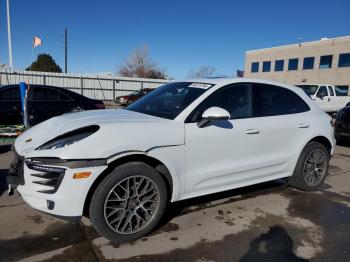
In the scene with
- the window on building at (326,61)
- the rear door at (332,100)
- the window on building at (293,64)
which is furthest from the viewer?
the window on building at (293,64)

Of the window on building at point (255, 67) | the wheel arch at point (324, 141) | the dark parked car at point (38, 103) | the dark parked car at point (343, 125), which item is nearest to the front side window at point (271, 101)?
the wheel arch at point (324, 141)

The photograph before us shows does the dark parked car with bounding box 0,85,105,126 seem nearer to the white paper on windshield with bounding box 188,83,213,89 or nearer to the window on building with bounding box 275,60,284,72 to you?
the white paper on windshield with bounding box 188,83,213,89

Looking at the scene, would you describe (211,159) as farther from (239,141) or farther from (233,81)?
(233,81)

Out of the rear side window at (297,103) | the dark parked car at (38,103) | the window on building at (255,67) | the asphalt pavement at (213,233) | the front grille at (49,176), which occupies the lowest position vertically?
the asphalt pavement at (213,233)

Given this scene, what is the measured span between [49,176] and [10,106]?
5908 mm

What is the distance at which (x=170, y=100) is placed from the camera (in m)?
4.06

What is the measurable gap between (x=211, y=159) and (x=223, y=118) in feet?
1.75

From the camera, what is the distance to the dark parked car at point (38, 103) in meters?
7.88

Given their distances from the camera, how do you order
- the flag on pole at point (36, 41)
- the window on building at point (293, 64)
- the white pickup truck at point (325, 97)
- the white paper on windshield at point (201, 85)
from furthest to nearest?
1. the window on building at point (293, 64)
2. the flag on pole at point (36, 41)
3. the white pickup truck at point (325, 97)
4. the white paper on windshield at point (201, 85)

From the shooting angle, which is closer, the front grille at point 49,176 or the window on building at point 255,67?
the front grille at point 49,176

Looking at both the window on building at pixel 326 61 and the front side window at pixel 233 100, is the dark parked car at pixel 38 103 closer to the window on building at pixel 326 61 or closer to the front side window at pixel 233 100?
the front side window at pixel 233 100

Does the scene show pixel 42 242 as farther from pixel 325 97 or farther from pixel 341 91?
pixel 341 91

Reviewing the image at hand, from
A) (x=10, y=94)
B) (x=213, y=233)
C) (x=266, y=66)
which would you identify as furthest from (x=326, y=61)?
(x=213, y=233)

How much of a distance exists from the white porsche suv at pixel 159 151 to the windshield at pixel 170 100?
2 cm
